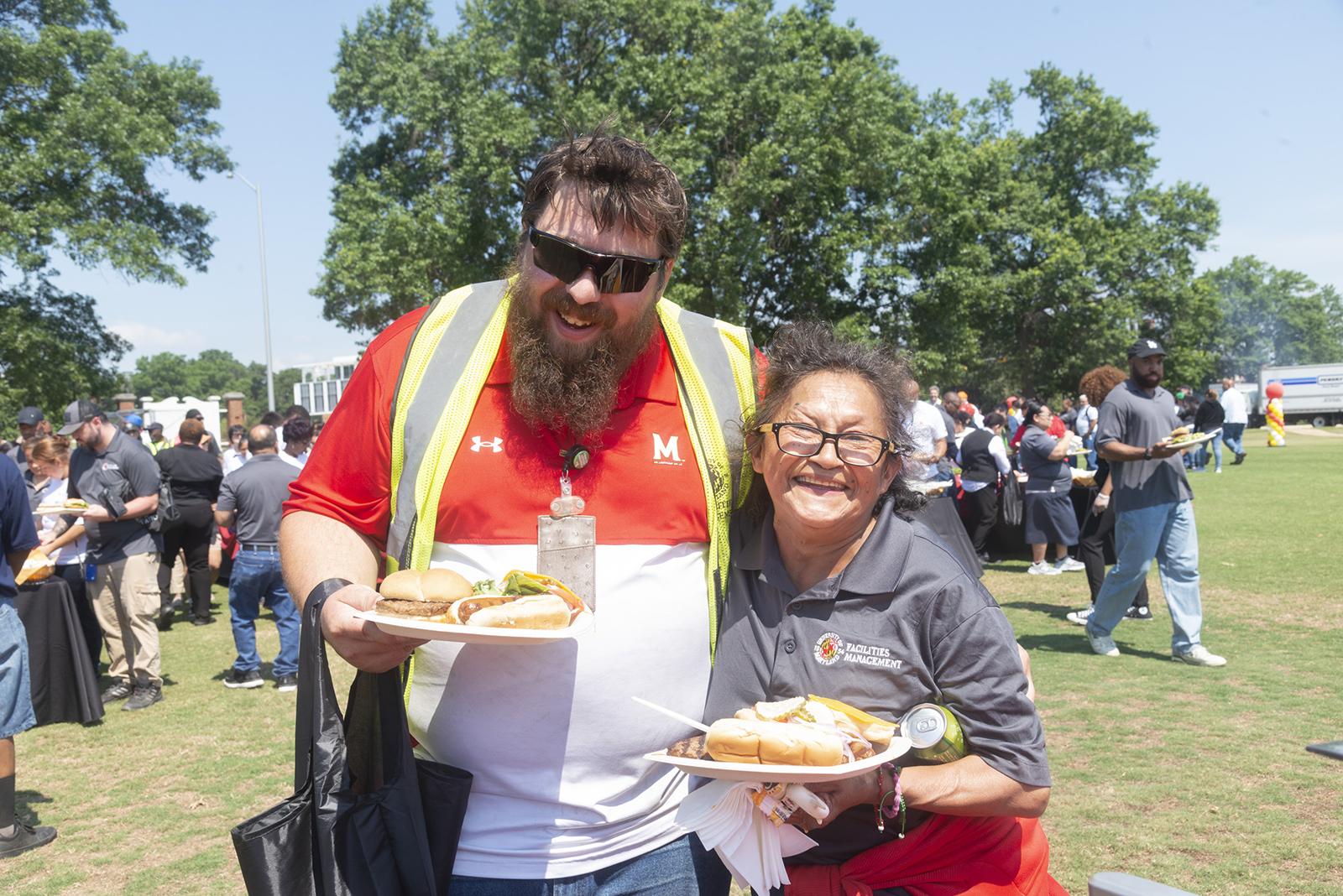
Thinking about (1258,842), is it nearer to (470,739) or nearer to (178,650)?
(470,739)

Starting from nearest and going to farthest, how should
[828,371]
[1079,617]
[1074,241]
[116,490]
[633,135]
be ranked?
1. [828,371]
2. [116,490]
3. [1079,617]
4. [633,135]
5. [1074,241]

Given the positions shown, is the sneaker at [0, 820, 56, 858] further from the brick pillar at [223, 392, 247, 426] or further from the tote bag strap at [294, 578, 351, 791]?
the brick pillar at [223, 392, 247, 426]

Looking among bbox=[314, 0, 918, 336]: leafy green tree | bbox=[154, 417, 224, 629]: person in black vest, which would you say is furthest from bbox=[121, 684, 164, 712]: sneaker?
bbox=[314, 0, 918, 336]: leafy green tree

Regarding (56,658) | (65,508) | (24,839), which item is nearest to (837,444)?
(24,839)

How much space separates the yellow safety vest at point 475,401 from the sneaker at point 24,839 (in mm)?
4732

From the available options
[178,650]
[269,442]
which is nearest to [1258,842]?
[269,442]

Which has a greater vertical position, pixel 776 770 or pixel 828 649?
pixel 828 649

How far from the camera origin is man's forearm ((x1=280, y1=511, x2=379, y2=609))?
201 cm

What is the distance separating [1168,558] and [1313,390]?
161 feet

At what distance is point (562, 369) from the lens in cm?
212

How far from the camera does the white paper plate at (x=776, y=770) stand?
1.71 m

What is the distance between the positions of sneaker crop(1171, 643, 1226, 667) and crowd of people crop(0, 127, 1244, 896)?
20.4ft

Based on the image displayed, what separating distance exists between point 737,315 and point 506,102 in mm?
7747

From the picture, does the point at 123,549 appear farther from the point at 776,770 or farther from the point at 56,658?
the point at 776,770
